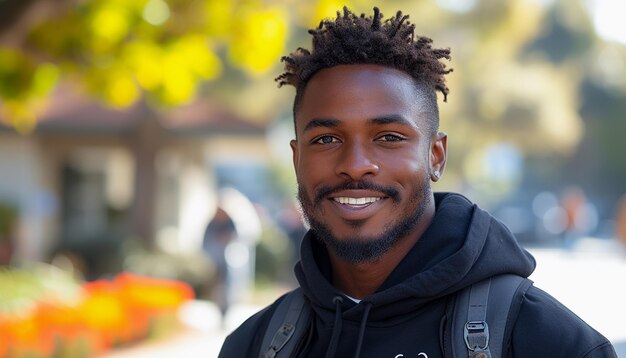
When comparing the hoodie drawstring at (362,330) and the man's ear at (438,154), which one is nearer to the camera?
the hoodie drawstring at (362,330)

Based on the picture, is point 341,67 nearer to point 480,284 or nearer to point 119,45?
point 480,284

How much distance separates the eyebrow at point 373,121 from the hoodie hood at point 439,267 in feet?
0.92

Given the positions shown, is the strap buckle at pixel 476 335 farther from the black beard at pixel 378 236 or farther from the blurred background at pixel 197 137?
the blurred background at pixel 197 137

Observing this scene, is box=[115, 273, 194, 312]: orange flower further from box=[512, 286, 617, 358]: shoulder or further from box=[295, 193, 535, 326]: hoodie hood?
box=[512, 286, 617, 358]: shoulder

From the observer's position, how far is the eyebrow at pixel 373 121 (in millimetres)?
2326

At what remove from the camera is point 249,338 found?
2654mm

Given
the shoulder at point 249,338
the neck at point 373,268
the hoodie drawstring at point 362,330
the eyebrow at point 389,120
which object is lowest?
the hoodie drawstring at point 362,330

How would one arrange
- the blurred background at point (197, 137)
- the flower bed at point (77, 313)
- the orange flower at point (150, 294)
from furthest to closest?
1. the orange flower at point (150, 294)
2. the flower bed at point (77, 313)
3. the blurred background at point (197, 137)

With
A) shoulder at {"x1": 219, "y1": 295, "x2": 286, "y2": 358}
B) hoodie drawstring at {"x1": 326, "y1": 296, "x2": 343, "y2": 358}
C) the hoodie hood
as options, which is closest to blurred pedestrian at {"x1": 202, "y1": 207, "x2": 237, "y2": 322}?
shoulder at {"x1": 219, "y1": 295, "x2": 286, "y2": 358}

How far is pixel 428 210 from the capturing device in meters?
2.47

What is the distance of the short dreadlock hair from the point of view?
2393 mm

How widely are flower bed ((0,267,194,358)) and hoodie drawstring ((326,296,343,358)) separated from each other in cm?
611

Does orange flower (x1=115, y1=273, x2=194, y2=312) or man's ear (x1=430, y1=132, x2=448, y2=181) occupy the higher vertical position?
orange flower (x1=115, y1=273, x2=194, y2=312)

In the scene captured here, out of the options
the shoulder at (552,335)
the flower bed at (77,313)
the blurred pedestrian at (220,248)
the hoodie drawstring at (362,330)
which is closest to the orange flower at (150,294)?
the flower bed at (77,313)
